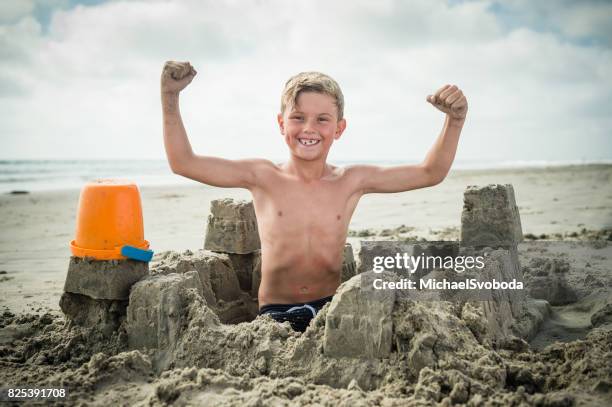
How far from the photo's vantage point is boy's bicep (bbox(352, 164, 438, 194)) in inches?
122

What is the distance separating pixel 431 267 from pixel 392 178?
0.85 metres

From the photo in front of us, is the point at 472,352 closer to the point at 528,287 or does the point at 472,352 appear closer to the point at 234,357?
the point at 234,357

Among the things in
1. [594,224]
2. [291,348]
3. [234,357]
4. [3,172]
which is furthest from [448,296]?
[3,172]

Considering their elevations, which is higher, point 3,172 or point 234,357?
point 3,172

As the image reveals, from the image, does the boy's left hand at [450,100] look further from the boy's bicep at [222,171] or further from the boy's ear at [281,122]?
the boy's bicep at [222,171]

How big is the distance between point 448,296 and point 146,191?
13.0 meters

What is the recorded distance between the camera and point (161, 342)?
2.43 m

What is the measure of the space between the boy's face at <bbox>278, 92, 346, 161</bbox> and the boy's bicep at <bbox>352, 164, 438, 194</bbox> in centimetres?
35

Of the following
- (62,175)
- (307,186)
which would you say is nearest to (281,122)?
(307,186)

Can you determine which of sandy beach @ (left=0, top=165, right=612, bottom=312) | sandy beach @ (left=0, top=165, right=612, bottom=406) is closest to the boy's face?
sandy beach @ (left=0, top=165, right=612, bottom=406)

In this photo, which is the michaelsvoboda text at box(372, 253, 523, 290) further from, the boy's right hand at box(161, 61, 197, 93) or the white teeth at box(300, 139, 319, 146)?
the boy's right hand at box(161, 61, 197, 93)

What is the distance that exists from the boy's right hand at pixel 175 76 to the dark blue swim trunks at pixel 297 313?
1.37 metres

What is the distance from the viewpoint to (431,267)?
3645 millimetres

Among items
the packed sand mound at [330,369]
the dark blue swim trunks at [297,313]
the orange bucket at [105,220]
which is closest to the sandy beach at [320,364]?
the packed sand mound at [330,369]
